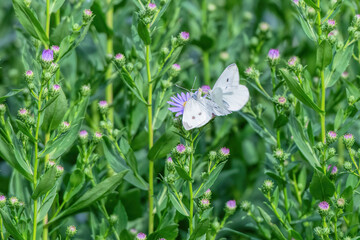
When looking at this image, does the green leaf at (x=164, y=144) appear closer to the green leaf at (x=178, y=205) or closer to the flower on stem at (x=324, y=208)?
the green leaf at (x=178, y=205)

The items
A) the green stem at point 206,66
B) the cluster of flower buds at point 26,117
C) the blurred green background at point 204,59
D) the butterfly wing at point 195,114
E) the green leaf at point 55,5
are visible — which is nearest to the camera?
Answer: the butterfly wing at point 195,114

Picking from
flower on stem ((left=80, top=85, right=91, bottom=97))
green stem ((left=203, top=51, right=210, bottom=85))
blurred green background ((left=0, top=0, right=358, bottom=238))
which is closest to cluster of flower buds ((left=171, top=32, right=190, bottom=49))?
blurred green background ((left=0, top=0, right=358, bottom=238))

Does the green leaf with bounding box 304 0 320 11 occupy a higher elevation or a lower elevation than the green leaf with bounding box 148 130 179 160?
higher

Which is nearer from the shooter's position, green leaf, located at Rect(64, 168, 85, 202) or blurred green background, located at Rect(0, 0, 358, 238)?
green leaf, located at Rect(64, 168, 85, 202)

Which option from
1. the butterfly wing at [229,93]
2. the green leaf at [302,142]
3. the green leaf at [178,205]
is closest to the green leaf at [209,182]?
the green leaf at [178,205]

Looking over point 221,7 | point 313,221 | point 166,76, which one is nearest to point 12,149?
point 166,76

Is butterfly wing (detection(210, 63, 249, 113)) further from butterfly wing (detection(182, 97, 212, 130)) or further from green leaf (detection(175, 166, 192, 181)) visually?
green leaf (detection(175, 166, 192, 181))

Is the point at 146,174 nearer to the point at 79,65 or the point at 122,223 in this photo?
the point at 122,223
